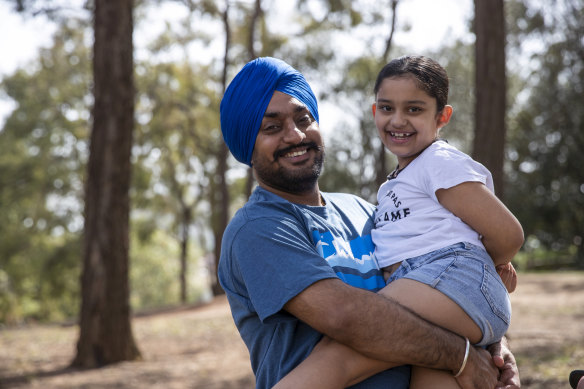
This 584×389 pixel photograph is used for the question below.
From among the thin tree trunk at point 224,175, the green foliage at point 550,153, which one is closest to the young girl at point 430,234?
the thin tree trunk at point 224,175

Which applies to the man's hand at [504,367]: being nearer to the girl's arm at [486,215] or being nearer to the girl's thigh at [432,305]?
the girl's thigh at [432,305]

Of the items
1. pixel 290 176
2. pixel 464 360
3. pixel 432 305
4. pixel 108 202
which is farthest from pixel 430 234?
pixel 108 202

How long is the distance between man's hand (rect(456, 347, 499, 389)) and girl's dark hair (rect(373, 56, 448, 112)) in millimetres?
1095

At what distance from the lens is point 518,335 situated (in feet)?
31.3

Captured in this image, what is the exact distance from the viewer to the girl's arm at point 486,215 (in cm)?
234

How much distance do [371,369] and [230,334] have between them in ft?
34.6

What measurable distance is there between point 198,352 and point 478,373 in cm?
889

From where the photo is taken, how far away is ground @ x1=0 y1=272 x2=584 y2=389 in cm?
800

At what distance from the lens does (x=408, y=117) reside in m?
2.72

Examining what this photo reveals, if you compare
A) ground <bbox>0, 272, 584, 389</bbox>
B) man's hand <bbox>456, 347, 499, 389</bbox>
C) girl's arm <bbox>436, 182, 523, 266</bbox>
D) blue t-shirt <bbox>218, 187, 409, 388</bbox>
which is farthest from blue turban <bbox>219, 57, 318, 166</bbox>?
ground <bbox>0, 272, 584, 389</bbox>

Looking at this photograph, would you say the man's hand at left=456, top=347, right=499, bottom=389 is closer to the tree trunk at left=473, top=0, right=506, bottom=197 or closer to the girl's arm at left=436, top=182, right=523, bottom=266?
the girl's arm at left=436, top=182, right=523, bottom=266

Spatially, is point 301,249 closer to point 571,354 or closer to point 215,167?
point 571,354

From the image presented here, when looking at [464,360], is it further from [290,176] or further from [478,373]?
[290,176]

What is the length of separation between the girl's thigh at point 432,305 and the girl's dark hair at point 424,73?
0.93m
